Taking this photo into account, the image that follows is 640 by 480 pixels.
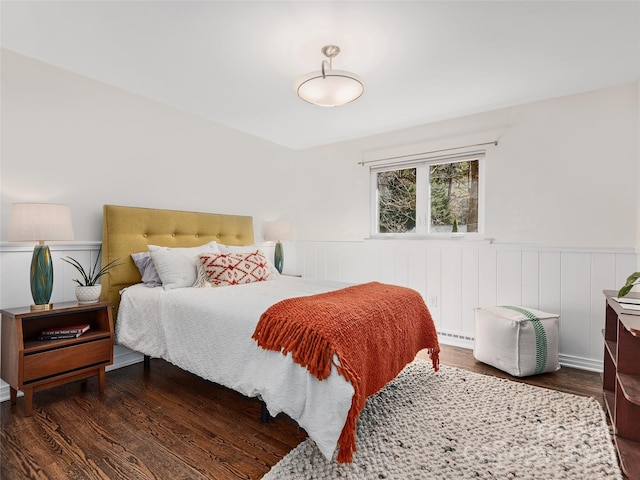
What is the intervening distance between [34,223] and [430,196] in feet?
11.0

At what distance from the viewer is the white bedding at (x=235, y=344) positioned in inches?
58.0

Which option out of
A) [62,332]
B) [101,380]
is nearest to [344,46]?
[62,332]

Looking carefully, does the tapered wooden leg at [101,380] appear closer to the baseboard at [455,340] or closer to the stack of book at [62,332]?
the stack of book at [62,332]

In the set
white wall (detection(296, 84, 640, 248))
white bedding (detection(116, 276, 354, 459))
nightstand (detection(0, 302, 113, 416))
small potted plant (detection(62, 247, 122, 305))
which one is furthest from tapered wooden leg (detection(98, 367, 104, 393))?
white wall (detection(296, 84, 640, 248))

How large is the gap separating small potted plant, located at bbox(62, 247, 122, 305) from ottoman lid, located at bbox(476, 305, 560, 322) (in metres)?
2.93

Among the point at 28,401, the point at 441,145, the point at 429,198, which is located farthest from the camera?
the point at 429,198

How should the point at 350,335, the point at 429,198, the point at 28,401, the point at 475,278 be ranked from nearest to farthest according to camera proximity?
the point at 350,335, the point at 28,401, the point at 475,278, the point at 429,198

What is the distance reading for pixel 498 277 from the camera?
3156 millimetres

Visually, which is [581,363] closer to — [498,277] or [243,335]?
[498,277]

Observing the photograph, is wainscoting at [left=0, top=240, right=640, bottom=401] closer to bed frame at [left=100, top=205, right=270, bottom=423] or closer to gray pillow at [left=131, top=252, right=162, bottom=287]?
bed frame at [left=100, top=205, right=270, bottom=423]

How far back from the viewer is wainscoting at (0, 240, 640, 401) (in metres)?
2.47

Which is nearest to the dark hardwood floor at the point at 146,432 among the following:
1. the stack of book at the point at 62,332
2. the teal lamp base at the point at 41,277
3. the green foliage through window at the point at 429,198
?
the stack of book at the point at 62,332

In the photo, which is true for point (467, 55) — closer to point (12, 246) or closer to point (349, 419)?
point (349, 419)

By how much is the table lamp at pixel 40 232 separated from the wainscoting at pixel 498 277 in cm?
281
